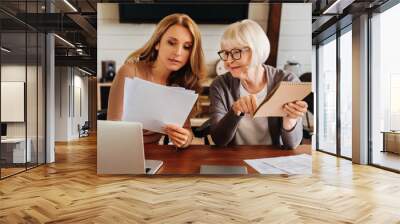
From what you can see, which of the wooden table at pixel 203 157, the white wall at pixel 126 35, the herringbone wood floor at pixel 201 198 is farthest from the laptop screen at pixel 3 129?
the wooden table at pixel 203 157

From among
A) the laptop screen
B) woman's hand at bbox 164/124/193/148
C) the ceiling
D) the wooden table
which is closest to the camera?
woman's hand at bbox 164/124/193/148

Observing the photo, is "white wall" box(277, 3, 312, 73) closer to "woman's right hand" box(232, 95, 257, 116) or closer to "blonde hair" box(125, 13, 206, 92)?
"woman's right hand" box(232, 95, 257, 116)

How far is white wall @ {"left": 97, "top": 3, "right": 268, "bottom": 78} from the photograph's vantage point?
5.41m

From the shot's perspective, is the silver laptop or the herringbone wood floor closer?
the herringbone wood floor

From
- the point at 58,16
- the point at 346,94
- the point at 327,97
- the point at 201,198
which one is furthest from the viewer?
the point at 327,97

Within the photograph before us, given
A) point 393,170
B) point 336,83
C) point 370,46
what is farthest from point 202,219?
point 336,83

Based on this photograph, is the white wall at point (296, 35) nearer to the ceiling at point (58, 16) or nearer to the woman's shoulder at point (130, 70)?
the ceiling at point (58, 16)

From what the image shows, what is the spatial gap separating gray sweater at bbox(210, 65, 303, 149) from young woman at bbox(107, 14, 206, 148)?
31cm

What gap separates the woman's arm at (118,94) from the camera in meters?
5.31

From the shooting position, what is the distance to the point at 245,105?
543 cm

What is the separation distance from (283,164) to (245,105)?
40.1 inches

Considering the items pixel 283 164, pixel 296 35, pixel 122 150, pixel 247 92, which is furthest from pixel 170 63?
pixel 283 164

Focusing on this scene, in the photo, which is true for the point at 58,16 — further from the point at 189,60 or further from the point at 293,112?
the point at 293,112

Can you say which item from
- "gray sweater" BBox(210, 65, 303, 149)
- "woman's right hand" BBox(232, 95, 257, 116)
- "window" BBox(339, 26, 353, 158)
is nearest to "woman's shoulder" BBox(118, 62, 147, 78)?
"gray sweater" BBox(210, 65, 303, 149)
